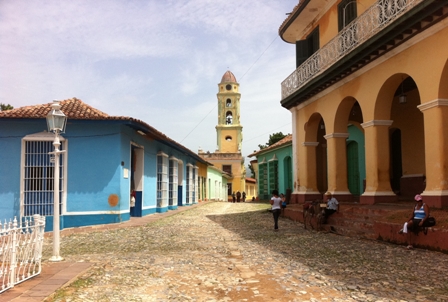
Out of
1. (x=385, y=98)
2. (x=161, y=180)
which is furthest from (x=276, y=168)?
(x=385, y=98)

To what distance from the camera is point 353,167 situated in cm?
1753

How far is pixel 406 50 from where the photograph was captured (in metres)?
9.63

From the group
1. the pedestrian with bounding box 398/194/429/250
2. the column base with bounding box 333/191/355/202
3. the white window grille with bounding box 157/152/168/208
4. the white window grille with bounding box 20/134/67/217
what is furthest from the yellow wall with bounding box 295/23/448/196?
the white window grille with bounding box 20/134/67/217

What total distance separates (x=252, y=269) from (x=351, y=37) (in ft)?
25.4

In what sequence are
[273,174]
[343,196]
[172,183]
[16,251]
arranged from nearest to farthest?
[16,251]
[343,196]
[172,183]
[273,174]

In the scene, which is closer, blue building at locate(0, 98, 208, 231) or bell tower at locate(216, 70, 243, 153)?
blue building at locate(0, 98, 208, 231)

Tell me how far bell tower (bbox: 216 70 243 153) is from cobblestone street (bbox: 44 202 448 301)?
38.2 m

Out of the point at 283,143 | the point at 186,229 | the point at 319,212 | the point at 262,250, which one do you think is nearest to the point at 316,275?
the point at 262,250

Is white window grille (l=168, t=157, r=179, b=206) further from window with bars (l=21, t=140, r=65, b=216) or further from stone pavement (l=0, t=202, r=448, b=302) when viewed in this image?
stone pavement (l=0, t=202, r=448, b=302)

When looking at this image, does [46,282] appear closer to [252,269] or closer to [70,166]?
[252,269]

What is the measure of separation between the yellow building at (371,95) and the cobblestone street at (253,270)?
251 cm

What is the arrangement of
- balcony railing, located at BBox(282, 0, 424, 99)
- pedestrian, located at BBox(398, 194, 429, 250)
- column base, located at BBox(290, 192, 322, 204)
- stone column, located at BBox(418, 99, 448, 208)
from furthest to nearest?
column base, located at BBox(290, 192, 322, 204) → balcony railing, located at BBox(282, 0, 424, 99) → stone column, located at BBox(418, 99, 448, 208) → pedestrian, located at BBox(398, 194, 429, 250)

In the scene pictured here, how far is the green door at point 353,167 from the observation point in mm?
17203

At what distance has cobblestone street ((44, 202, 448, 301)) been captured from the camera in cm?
508
